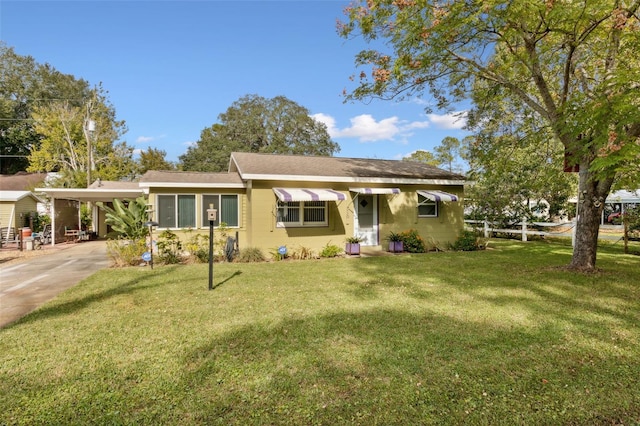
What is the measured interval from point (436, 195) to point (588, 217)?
19.3ft

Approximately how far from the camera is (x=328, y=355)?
4.34 metres

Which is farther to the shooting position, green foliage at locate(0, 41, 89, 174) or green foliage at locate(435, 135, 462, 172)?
green foliage at locate(435, 135, 462, 172)

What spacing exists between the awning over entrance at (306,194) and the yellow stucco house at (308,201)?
38 millimetres

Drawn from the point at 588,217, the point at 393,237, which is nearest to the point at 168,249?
the point at 393,237

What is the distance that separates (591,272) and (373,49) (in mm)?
9379

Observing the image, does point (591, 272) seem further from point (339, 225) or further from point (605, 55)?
point (339, 225)

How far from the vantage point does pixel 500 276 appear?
9.17 m

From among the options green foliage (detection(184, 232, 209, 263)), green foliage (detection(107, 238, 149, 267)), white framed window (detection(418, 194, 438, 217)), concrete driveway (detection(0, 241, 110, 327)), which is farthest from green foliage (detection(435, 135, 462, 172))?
concrete driveway (detection(0, 241, 110, 327))

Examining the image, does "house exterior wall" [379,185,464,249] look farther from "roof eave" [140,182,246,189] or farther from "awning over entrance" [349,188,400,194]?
"roof eave" [140,182,246,189]

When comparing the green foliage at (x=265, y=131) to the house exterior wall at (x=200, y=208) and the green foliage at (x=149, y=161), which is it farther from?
the house exterior wall at (x=200, y=208)

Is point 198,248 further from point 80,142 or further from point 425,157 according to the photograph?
point 425,157

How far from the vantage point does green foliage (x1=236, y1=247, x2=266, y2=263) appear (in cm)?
1198

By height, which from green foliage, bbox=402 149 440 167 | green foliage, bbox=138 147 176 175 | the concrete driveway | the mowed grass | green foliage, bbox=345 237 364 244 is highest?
green foliage, bbox=402 149 440 167

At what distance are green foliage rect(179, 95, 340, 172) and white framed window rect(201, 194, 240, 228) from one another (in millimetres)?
37423
